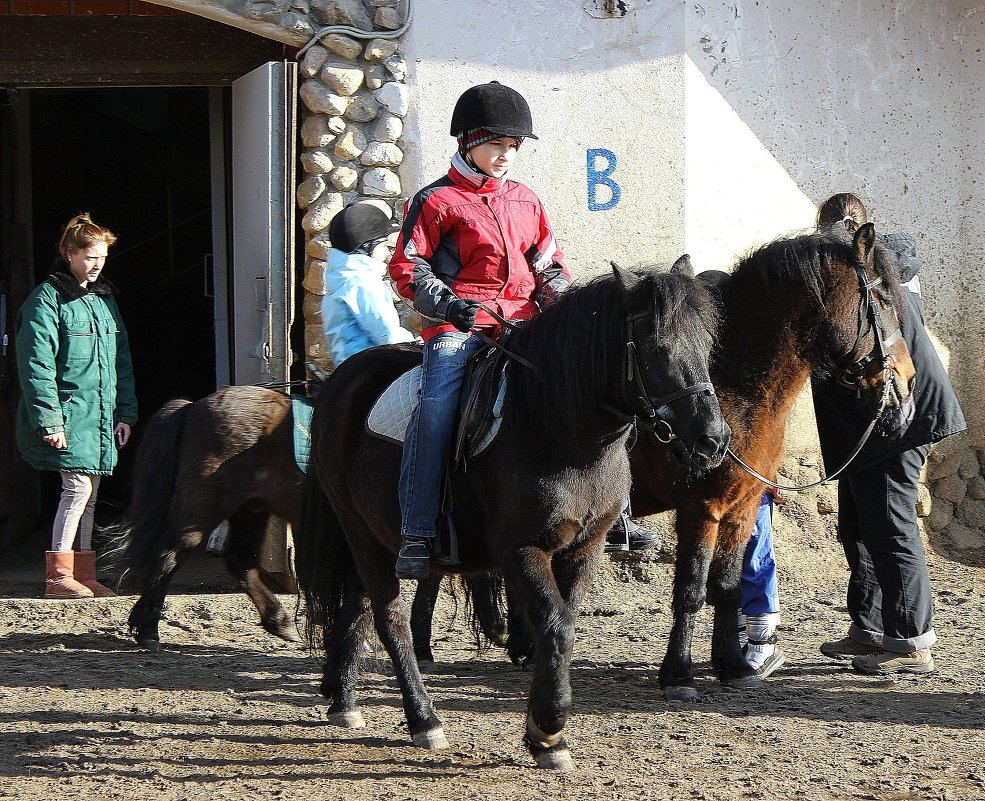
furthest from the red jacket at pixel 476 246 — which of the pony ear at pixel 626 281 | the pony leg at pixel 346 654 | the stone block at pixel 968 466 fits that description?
the stone block at pixel 968 466

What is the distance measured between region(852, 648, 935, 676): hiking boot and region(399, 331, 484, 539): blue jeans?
2407mm

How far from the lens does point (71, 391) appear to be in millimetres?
6551

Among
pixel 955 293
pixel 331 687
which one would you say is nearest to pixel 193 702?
pixel 331 687

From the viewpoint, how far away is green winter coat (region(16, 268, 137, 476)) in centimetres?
640

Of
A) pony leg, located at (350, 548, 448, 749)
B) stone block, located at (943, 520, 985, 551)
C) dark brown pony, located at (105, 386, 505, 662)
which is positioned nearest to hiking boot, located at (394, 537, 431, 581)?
pony leg, located at (350, 548, 448, 749)

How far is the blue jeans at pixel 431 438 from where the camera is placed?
12.7 ft

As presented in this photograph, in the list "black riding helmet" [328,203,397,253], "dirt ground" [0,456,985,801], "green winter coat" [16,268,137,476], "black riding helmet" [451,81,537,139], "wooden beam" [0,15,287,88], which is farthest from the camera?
"wooden beam" [0,15,287,88]

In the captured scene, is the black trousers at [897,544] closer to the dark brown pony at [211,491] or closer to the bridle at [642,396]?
the bridle at [642,396]

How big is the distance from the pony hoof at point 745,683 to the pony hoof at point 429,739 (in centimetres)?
155

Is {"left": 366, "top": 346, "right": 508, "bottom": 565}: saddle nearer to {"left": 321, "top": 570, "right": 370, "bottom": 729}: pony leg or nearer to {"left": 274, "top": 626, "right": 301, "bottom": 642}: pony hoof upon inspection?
{"left": 321, "top": 570, "right": 370, "bottom": 729}: pony leg

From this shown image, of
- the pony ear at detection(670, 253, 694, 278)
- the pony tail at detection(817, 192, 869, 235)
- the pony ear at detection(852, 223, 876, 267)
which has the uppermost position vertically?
the pony tail at detection(817, 192, 869, 235)

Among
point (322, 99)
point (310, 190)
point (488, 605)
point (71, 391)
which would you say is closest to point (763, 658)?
point (488, 605)

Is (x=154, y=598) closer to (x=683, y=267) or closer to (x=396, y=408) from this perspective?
(x=396, y=408)

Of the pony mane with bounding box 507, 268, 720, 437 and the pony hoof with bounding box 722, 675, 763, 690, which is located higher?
the pony mane with bounding box 507, 268, 720, 437
